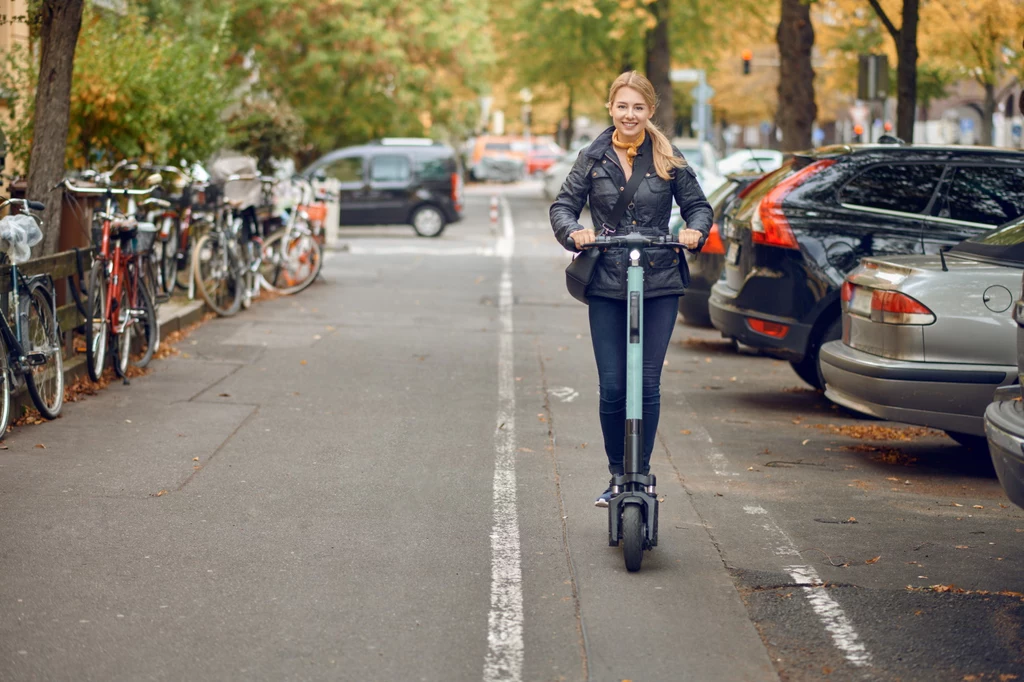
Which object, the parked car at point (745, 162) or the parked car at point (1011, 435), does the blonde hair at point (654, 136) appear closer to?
the parked car at point (1011, 435)

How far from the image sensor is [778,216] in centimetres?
949

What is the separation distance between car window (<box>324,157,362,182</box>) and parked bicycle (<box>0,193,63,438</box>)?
1903 centimetres

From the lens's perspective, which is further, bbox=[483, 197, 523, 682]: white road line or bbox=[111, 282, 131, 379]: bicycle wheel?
bbox=[111, 282, 131, 379]: bicycle wheel

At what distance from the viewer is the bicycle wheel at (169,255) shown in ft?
44.2

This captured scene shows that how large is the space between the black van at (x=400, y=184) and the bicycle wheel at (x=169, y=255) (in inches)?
534

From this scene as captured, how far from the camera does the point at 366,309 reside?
15.1 meters

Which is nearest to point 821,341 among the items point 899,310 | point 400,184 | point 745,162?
point 899,310

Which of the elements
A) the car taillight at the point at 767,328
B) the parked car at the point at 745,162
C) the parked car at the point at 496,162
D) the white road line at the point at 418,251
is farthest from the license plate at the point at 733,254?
the parked car at the point at 496,162

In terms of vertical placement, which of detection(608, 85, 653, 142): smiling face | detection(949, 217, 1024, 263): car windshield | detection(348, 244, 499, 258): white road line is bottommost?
detection(348, 244, 499, 258): white road line

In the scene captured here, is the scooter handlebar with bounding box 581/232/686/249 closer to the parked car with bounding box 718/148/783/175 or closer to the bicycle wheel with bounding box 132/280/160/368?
the bicycle wheel with bounding box 132/280/160/368

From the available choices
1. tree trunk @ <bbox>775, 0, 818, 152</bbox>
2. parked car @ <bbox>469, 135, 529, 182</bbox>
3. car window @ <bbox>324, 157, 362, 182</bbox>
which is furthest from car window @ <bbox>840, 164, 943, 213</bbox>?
parked car @ <bbox>469, 135, 529, 182</bbox>

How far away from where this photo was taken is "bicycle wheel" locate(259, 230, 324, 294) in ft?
53.5

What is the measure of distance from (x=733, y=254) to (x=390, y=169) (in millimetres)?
18140

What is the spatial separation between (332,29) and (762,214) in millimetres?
25738
